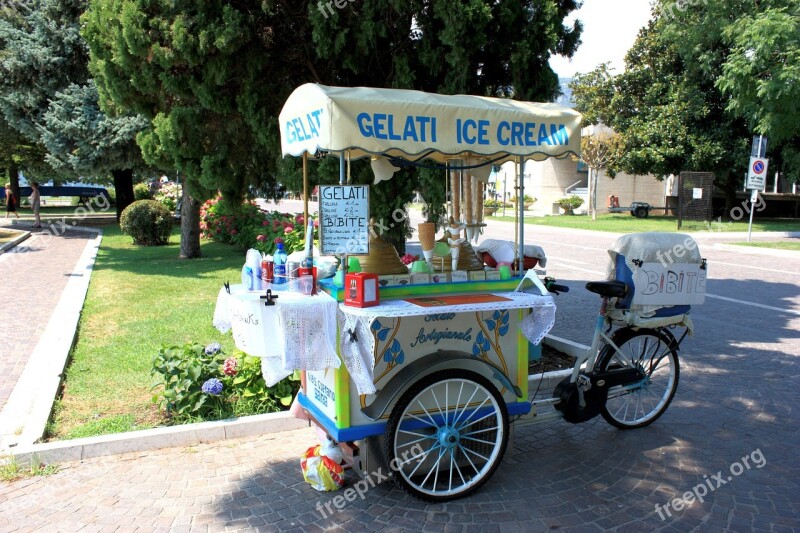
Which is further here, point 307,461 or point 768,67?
point 768,67

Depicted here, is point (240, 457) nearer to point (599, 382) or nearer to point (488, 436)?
point (488, 436)

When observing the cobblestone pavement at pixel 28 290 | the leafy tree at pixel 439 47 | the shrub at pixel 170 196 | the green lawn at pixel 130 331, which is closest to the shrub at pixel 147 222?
the cobblestone pavement at pixel 28 290

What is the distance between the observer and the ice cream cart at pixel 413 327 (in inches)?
149

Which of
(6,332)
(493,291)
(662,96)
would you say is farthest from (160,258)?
(662,96)

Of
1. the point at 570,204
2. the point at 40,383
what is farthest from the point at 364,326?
the point at 570,204

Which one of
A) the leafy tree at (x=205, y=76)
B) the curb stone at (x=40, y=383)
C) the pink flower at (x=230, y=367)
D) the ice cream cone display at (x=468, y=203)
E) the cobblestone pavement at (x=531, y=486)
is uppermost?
the leafy tree at (x=205, y=76)

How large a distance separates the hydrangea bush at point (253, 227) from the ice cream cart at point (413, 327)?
221 inches

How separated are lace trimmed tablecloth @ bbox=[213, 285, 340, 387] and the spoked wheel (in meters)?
2.30

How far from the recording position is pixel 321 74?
7.47 m

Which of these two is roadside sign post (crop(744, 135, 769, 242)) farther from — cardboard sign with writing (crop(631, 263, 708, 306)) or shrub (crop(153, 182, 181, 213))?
shrub (crop(153, 182, 181, 213))

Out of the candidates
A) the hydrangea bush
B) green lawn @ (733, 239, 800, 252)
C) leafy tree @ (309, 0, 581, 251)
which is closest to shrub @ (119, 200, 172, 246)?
the hydrangea bush

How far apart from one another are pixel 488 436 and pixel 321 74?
16.4 ft

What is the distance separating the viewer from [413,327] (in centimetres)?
408

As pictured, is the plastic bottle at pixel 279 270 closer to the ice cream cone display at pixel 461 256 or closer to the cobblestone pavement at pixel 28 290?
the ice cream cone display at pixel 461 256
